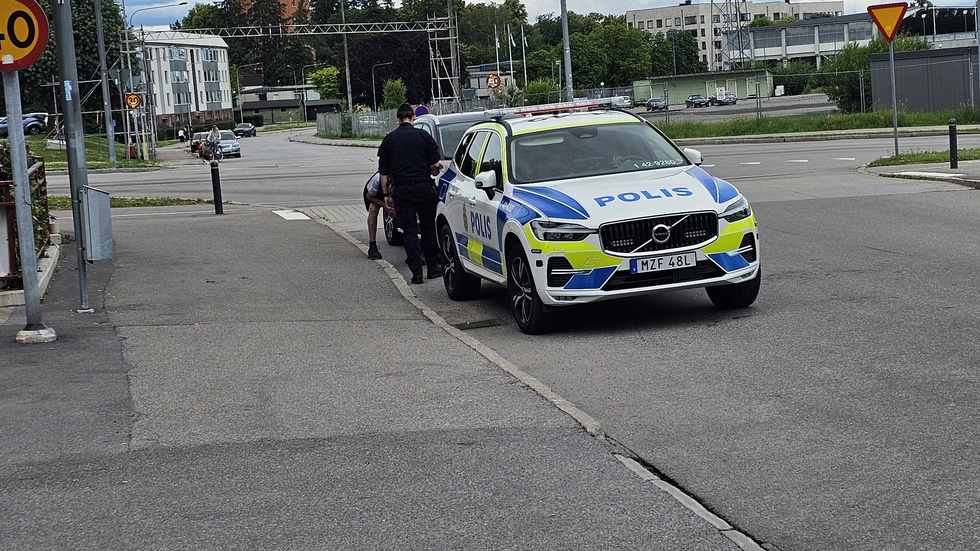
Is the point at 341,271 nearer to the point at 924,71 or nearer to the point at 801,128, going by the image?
the point at 801,128

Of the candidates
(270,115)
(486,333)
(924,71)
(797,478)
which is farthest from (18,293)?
(270,115)

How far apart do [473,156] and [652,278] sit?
10.2ft

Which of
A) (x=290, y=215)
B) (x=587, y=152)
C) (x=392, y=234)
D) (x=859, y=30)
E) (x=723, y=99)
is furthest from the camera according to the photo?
(x=859, y=30)

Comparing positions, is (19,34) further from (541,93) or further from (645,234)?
(541,93)

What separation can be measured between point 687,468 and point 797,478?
525mm

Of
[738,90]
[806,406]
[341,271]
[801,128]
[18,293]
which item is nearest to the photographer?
[806,406]

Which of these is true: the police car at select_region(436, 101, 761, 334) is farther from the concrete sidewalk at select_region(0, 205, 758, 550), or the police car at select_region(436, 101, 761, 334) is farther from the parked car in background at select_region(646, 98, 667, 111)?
the parked car in background at select_region(646, 98, 667, 111)

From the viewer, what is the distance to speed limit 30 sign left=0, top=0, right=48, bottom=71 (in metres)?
9.80

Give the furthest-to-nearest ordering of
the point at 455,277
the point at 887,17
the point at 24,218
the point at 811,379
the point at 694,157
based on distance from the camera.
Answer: the point at 887,17
the point at 455,277
the point at 694,157
the point at 24,218
the point at 811,379

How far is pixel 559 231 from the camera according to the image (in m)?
9.77

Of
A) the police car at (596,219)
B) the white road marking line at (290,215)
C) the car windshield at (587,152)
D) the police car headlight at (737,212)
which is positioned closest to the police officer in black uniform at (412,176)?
the police car at (596,219)

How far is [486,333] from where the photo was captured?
10.6 m

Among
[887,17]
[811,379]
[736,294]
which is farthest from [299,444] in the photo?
[887,17]

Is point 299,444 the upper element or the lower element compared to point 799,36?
lower
